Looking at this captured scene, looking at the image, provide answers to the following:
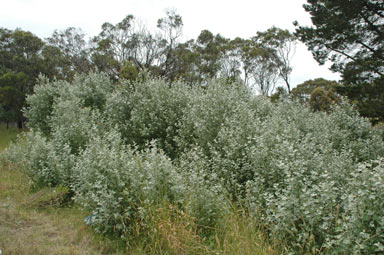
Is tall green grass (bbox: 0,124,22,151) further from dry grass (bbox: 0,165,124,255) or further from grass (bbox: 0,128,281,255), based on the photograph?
grass (bbox: 0,128,281,255)

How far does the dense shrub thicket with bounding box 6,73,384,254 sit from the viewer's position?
3.13m

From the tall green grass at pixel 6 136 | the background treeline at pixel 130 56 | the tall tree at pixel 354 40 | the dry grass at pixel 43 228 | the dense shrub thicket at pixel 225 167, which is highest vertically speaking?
the background treeline at pixel 130 56

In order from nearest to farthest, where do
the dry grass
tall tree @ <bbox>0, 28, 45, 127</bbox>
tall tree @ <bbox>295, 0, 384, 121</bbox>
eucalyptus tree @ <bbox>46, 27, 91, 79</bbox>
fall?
the dry grass
tall tree @ <bbox>295, 0, 384, 121</bbox>
tall tree @ <bbox>0, 28, 45, 127</bbox>
eucalyptus tree @ <bbox>46, 27, 91, 79</bbox>

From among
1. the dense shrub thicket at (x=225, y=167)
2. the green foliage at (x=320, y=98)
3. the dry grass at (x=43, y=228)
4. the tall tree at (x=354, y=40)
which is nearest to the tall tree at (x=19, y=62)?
the dense shrub thicket at (x=225, y=167)

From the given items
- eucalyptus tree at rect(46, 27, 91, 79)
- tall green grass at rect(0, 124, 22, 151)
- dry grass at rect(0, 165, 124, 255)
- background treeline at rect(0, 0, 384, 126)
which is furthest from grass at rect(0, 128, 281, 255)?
eucalyptus tree at rect(46, 27, 91, 79)

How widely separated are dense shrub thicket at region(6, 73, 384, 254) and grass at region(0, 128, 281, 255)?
181mm

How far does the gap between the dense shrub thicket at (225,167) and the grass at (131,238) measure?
181mm

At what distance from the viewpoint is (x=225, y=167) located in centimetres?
557

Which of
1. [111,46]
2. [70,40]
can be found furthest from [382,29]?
[70,40]

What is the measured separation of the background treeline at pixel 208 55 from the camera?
12.2 m

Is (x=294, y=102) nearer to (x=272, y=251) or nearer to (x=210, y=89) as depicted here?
(x=210, y=89)

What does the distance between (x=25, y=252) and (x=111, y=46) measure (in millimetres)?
32045

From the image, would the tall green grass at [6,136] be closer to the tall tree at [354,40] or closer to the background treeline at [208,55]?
the background treeline at [208,55]

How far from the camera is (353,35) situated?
40.9 ft
